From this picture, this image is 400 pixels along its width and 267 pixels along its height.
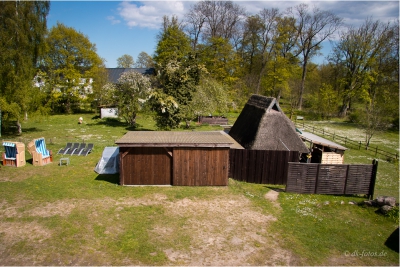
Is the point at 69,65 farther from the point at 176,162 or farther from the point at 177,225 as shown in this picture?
the point at 177,225

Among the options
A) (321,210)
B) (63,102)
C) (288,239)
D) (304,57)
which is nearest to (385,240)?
(321,210)

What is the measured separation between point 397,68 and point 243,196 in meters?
44.9

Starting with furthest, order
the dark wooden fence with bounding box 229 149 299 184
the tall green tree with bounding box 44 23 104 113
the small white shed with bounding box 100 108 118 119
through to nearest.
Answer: the tall green tree with bounding box 44 23 104 113 < the small white shed with bounding box 100 108 118 119 < the dark wooden fence with bounding box 229 149 299 184

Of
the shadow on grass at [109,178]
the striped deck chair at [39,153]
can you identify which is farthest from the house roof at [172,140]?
the striped deck chair at [39,153]

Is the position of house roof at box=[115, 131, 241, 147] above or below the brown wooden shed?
above

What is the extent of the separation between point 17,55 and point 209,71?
100ft

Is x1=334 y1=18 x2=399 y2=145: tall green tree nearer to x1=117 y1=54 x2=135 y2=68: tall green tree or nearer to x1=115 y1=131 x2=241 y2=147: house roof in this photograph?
x1=115 y1=131 x2=241 y2=147: house roof

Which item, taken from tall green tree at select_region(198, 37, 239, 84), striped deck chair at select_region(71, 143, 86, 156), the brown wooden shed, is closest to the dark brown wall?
the brown wooden shed

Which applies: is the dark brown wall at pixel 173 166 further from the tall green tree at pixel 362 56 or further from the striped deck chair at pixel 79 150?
the tall green tree at pixel 362 56

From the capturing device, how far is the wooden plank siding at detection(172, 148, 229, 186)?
14461 millimetres

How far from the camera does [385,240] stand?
9.93 m

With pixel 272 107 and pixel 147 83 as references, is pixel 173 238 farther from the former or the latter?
pixel 147 83

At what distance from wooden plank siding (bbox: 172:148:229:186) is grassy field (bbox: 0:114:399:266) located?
0.55 meters

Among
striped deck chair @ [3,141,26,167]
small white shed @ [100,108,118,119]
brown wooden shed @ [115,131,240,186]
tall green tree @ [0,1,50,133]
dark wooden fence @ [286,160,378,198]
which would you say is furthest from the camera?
small white shed @ [100,108,118,119]
